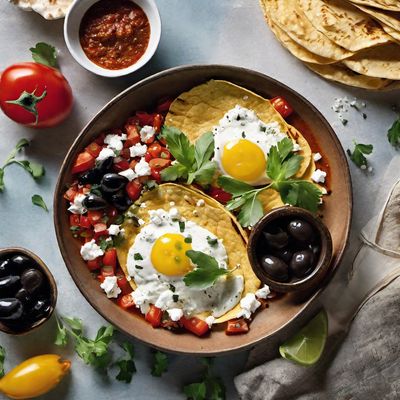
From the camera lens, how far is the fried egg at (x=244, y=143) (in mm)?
4027

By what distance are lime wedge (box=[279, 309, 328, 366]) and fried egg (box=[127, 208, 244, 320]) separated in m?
0.40

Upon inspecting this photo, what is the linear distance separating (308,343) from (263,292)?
0.39 meters

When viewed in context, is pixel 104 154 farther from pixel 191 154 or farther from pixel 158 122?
pixel 191 154

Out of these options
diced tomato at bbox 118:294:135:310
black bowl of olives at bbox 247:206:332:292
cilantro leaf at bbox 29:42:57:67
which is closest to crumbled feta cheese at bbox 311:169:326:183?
black bowl of olives at bbox 247:206:332:292

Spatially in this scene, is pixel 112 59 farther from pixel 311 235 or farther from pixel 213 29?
pixel 311 235

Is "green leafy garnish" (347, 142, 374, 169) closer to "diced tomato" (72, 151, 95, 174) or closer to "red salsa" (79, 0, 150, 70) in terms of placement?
"red salsa" (79, 0, 150, 70)

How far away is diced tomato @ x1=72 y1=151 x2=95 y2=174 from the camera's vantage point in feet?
13.4

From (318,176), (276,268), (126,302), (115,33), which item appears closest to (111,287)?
(126,302)

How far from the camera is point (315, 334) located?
13.5 feet

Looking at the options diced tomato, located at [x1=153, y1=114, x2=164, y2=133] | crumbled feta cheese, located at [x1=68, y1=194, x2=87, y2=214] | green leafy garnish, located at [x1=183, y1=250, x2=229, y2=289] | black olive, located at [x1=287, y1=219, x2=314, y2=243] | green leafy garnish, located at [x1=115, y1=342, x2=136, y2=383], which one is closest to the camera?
black olive, located at [x1=287, y1=219, x2=314, y2=243]

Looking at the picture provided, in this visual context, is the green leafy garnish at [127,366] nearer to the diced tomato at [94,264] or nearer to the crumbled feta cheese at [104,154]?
the diced tomato at [94,264]

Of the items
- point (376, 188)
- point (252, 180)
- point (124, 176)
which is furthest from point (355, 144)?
point (124, 176)

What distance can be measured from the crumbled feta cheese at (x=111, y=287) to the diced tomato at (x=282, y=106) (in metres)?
1.34

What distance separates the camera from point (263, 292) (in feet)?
13.4
